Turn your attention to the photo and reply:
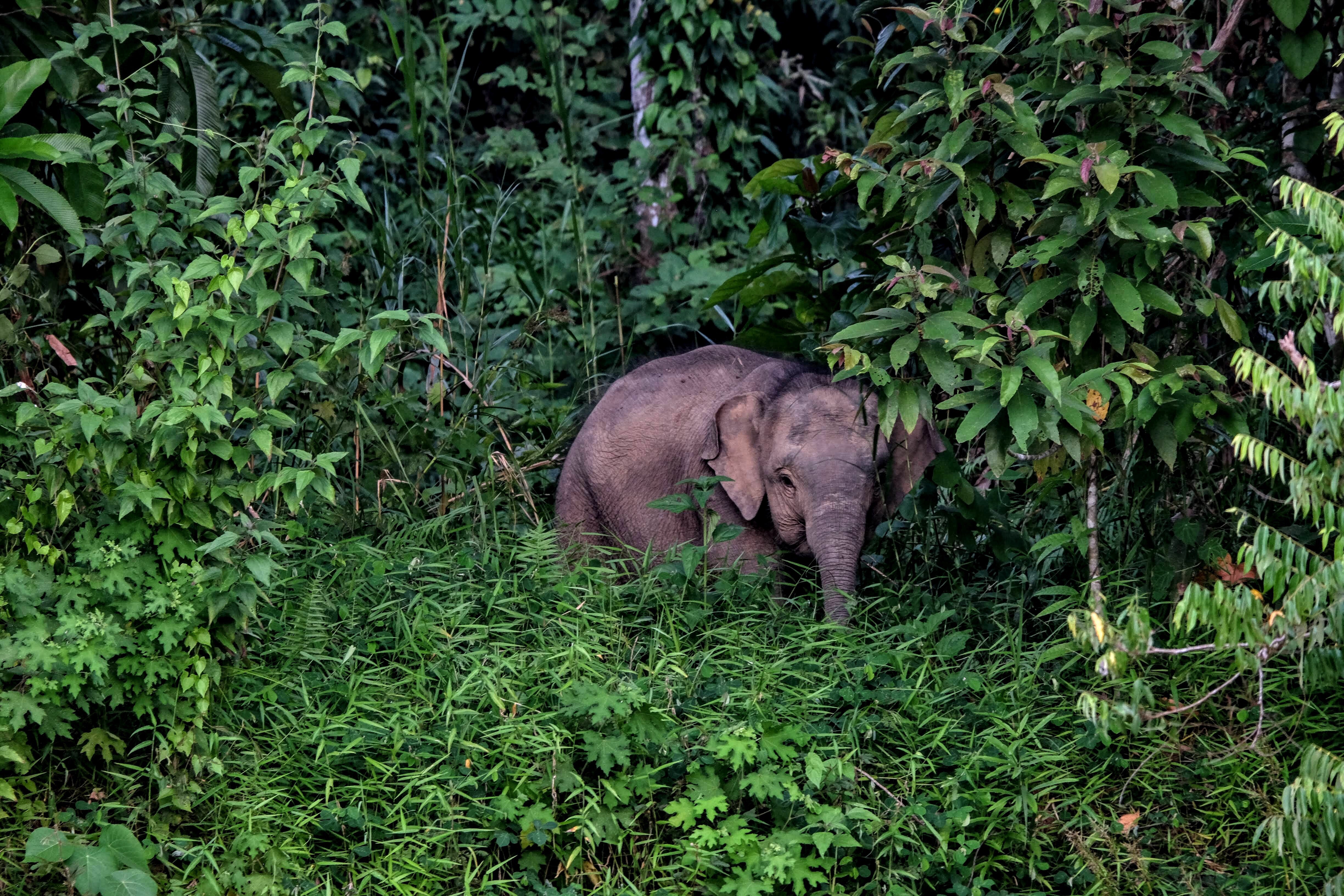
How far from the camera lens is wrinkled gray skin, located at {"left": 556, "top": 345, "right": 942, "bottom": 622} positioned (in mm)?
4504

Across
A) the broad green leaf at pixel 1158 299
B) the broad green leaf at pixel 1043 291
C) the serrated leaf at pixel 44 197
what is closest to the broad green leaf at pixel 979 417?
the broad green leaf at pixel 1043 291

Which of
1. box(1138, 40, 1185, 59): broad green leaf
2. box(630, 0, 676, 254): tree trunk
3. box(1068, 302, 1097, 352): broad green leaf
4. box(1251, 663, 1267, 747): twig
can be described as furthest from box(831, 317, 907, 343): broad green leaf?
box(630, 0, 676, 254): tree trunk

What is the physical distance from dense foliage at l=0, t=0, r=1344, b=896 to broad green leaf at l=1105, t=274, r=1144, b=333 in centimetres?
2

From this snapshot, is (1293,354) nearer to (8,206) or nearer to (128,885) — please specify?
(128,885)

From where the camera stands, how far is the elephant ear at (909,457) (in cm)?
463

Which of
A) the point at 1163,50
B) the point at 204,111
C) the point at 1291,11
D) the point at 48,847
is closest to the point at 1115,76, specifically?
the point at 1163,50

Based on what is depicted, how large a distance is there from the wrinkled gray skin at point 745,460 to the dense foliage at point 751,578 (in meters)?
0.18

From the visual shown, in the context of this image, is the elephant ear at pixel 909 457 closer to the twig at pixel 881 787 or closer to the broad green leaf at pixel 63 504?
the twig at pixel 881 787

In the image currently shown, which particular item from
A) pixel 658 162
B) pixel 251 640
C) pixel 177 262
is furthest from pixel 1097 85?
pixel 658 162

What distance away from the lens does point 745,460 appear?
186 inches

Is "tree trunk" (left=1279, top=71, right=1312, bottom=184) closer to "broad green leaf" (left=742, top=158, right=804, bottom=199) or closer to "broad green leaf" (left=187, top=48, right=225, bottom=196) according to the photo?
"broad green leaf" (left=742, top=158, right=804, bottom=199)

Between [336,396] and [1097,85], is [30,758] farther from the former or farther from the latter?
[1097,85]

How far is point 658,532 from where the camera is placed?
4969 mm

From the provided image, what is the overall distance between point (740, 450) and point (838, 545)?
1.67 ft
